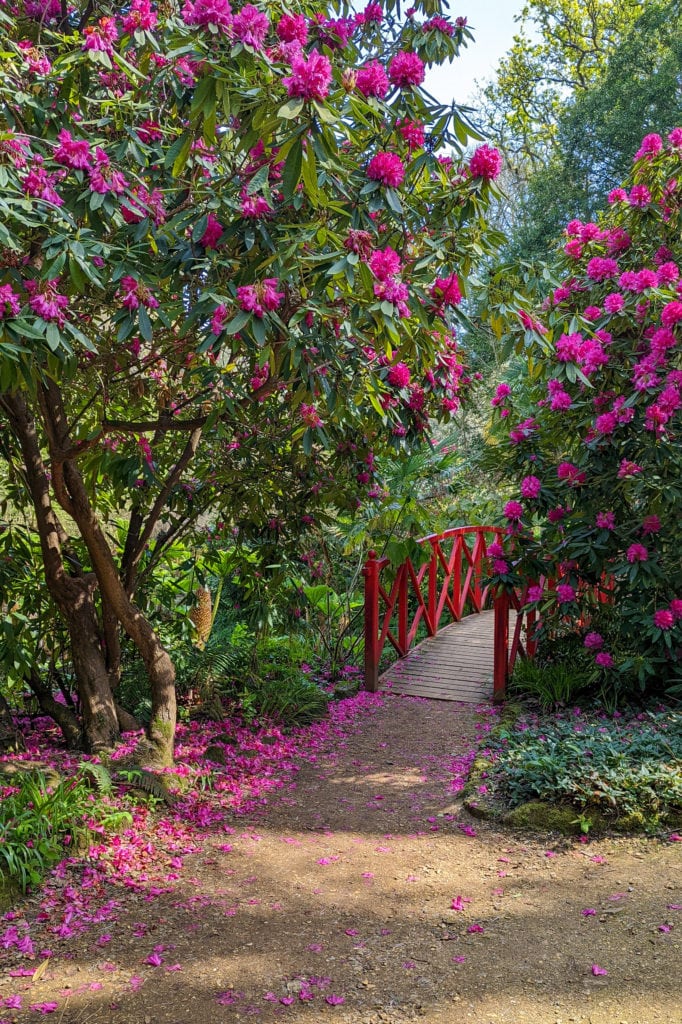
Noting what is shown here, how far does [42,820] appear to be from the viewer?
11.4ft

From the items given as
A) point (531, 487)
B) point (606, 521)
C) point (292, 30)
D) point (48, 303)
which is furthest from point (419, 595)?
point (292, 30)

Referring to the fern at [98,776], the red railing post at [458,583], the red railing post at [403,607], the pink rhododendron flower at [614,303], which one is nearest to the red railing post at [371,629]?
the red railing post at [403,607]

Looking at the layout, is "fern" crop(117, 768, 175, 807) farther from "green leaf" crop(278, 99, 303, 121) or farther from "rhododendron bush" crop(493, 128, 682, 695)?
"green leaf" crop(278, 99, 303, 121)

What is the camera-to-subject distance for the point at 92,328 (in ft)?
11.8

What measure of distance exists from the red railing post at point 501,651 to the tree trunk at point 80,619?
2900 mm

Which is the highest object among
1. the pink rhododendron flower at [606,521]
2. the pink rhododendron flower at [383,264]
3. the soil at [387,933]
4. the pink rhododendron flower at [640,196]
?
the pink rhododendron flower at [640,196]

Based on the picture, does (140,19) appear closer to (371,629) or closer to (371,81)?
(371,81)

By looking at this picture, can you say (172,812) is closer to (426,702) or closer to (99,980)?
(99,980)

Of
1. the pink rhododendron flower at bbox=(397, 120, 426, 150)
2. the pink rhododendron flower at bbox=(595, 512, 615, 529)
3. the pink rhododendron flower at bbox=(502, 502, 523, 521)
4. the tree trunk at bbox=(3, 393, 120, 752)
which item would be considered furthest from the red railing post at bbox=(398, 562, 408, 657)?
the pink rhododendron flower at bbox=(397, 120, 426, 150)

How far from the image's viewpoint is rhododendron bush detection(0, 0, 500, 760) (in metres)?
2.47

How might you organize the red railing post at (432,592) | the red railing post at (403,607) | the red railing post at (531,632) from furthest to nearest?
the red railing post at (432,592)
the red railing post at (403,607)
the red railing post at (531,632)

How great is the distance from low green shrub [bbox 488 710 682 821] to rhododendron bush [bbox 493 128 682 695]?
591 mm

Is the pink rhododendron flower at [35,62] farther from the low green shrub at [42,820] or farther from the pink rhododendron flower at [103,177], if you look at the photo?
the low green shrub at [42,820]

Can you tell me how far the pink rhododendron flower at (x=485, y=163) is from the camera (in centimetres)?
279
